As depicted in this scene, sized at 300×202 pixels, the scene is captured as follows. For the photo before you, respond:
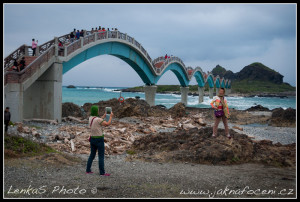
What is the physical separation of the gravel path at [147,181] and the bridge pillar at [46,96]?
10.5 m

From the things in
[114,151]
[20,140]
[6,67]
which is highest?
[6,67]

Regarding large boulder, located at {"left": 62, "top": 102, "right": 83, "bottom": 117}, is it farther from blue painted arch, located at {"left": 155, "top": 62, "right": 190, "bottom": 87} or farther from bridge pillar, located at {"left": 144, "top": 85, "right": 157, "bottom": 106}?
blue painted arch, located at {"left": 155, "top": 62, "right": 190, "bottom": 87}

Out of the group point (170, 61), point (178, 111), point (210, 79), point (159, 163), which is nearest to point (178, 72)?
point (170, 61)

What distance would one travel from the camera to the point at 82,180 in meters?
6.25

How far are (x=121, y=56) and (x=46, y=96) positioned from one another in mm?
13205

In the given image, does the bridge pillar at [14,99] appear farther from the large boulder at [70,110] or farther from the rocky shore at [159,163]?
the large boulder at [70,110]

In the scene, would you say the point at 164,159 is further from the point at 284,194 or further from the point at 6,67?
the point at 6,67

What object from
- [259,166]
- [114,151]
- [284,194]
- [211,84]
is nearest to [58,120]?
[114,151]

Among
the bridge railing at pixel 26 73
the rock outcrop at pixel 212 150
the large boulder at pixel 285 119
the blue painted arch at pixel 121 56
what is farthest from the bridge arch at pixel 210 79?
the rock outcrop at pixel 212 150

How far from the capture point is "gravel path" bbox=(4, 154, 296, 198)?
5488 mm

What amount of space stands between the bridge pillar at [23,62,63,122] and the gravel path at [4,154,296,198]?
34.6 ft

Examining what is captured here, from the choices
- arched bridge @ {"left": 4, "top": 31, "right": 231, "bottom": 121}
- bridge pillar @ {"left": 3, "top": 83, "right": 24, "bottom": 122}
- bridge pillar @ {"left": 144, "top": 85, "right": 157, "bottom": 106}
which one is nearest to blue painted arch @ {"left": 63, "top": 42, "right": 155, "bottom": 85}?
arched bridge @ {"left": 4, "top": 31, "right": 231, "bottom": 121}

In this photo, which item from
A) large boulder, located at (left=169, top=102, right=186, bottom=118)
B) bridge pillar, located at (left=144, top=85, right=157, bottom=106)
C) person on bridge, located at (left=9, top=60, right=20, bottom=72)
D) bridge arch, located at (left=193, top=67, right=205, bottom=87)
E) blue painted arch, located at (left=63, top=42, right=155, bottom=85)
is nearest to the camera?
person on bridge, located at (left=9, top=60, right=20, bottom=72)

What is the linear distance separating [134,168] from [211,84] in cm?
8007
